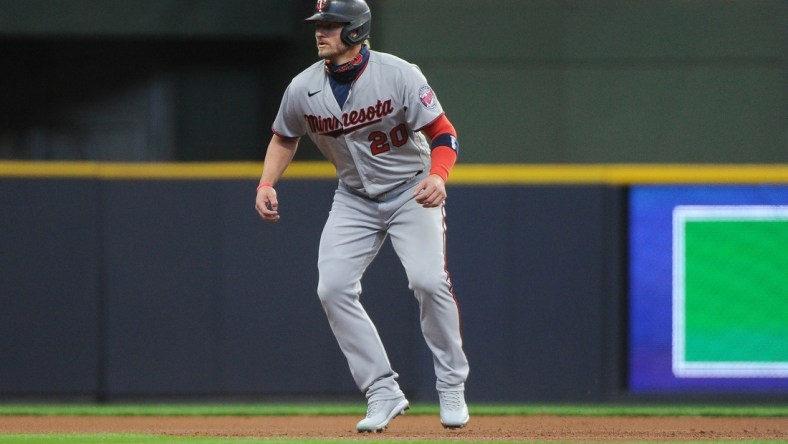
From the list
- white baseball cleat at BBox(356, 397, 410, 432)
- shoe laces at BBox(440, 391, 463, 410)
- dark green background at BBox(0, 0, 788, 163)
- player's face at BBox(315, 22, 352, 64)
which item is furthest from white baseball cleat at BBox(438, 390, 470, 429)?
dark green background at BBox(0, 0, 788, 163)

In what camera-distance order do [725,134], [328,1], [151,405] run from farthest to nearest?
1. [725,134]
2. [151,405]
3. [328,1]

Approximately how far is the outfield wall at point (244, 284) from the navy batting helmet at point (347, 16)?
2.93 meters

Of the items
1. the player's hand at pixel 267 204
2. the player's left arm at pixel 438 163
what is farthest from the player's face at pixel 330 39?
the player's hand at pixel 267 204

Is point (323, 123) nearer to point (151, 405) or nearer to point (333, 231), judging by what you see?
point (333, 231)

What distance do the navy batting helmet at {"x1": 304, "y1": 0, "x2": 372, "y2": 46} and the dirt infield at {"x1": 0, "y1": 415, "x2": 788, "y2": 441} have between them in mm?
1633

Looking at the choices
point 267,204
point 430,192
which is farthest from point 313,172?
point 430,192

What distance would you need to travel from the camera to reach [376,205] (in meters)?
5.81

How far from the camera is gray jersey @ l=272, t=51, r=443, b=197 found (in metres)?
5.55

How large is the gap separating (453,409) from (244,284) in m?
2.93

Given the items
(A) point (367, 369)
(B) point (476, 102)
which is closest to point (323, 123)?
(A) point (367, 369)

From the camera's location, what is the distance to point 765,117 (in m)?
9.92

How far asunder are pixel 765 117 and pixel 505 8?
6.76ft

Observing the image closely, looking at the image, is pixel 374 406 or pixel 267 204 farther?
pixel 374 406

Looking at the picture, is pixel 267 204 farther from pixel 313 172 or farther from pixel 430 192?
pixel 313 172
